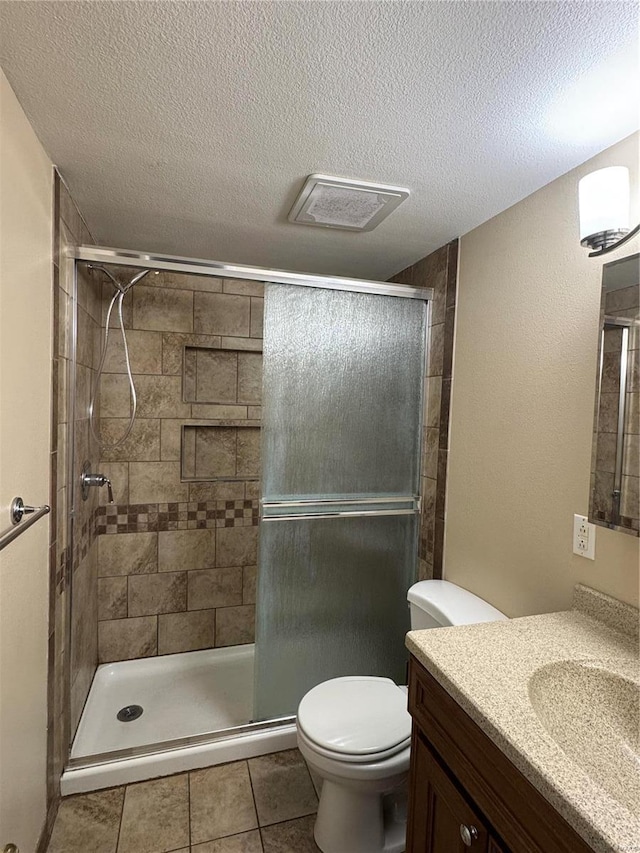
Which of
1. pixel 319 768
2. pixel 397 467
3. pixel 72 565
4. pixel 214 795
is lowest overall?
pixel 214 795

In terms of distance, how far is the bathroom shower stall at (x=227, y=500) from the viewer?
1.85m

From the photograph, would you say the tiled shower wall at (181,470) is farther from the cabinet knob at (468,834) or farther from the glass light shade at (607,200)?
the cabinet knob at (468,834)

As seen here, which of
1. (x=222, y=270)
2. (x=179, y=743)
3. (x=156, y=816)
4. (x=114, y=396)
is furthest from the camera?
(x=114, y=396)

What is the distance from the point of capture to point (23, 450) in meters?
1.22

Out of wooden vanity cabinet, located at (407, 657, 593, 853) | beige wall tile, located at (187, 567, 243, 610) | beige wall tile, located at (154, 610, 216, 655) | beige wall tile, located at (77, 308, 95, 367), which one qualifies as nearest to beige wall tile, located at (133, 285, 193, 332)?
beige wall tile, located at (77, 308, 95, 367)

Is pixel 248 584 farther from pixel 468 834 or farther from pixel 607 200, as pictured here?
pixel 607 200

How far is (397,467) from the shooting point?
81.2 inches

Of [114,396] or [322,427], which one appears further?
[114,396]

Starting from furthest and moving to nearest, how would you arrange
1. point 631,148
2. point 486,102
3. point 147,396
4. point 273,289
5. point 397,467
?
1. point 147,396
2. point 397,467
3. point 273,289
4. point 631,148
5. point 486,102

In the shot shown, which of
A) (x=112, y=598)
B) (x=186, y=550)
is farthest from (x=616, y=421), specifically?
(x=112, y=598)

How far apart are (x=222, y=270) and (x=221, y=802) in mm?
2025

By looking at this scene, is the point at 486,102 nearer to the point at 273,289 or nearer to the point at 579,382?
the point at 579,382

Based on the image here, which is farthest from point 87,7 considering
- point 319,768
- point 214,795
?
point 214,795

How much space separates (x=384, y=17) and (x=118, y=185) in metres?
1.07
